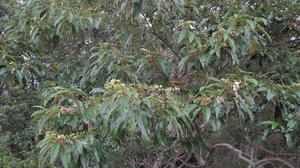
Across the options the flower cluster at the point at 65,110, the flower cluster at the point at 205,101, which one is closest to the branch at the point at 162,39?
the flower cluster at the point at 205,101

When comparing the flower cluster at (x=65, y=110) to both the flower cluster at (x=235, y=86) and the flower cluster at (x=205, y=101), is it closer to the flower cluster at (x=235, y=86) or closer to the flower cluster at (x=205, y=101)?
the flower cluster at (x=205, y=101)

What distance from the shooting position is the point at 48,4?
315cm

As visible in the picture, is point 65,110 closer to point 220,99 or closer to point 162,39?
point 220,99

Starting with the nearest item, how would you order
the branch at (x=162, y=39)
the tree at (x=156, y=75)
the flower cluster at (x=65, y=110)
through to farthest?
1. the tree at (x=156, y=75)
2. the flower cluster at (x=65, y=110)
3. the branch at (x=162, y=39)

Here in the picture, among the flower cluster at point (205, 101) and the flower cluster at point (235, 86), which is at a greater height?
the flower cluster at point (235, 86)

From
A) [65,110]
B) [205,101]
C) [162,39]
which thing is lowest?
[65,110]

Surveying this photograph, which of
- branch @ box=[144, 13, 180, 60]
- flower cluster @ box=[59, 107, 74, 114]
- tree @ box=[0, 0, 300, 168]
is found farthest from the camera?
branch @ box=[144, 13, 180, 60]

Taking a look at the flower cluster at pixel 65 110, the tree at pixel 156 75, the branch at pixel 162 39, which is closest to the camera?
the tree at pixel 156 75

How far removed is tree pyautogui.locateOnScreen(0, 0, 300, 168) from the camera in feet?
6.53

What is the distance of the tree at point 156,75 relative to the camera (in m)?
1.99

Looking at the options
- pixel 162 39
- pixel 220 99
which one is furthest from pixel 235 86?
pixel 162 39

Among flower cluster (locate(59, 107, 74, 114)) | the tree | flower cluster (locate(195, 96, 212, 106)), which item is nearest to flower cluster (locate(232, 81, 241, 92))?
the tree

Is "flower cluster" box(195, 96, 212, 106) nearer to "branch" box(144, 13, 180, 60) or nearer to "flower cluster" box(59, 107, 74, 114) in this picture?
"flower cluster" box(59, 107, 74, 114)

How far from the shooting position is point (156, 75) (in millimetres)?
2936
